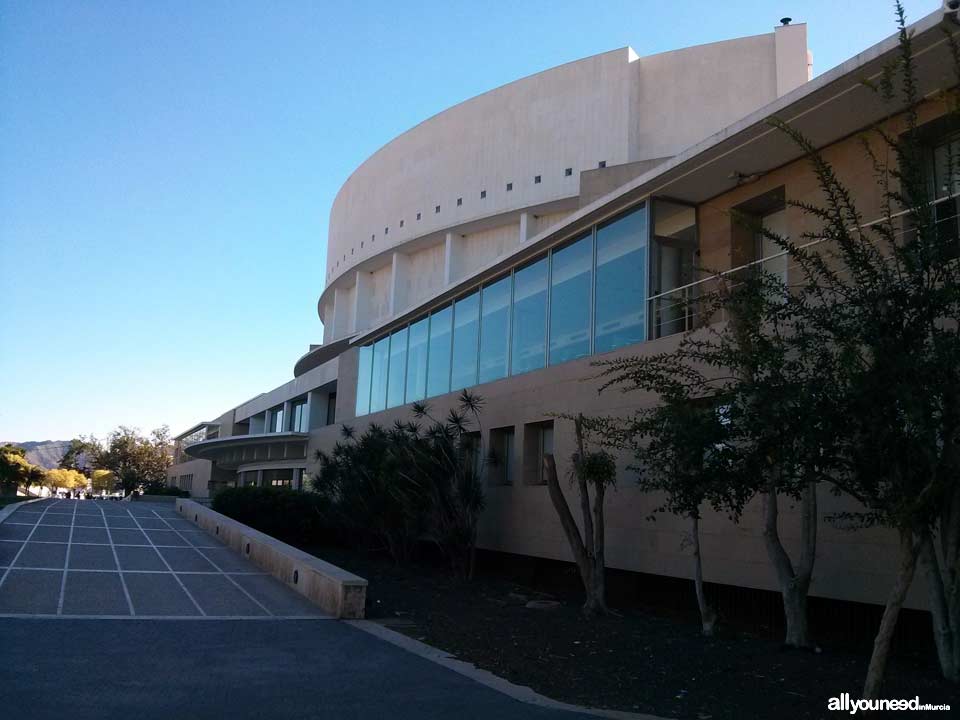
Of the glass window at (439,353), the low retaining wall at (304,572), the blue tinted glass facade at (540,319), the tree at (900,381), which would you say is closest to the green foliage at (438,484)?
the blue tinted glass facade at (540,319)

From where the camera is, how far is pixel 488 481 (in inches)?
779

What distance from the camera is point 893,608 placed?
6.21 meters

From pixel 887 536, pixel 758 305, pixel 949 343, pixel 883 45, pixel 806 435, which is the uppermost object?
pixel 883 45

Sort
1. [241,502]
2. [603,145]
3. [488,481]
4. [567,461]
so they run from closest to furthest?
1. [567,461]
2. [488,481]
3. [241,502]
4. [603,145]

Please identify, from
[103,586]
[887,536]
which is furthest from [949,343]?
[103,586]

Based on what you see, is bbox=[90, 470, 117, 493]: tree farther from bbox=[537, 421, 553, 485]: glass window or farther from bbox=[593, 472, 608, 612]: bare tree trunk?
bbox=[593, 472, 608, 612]: bare tree trunk

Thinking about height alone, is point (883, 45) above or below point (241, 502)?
above

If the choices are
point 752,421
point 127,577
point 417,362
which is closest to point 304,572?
point 127,577

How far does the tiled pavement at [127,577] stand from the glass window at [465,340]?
6975mm

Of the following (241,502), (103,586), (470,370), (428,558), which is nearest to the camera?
(103,586)

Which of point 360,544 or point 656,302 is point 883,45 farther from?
point 360,544

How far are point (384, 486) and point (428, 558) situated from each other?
445 centimetres

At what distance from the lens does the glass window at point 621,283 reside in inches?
603


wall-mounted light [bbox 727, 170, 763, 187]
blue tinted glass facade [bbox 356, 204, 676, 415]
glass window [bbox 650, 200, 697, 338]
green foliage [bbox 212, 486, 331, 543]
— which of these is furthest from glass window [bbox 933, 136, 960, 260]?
green foliage [bbox 212, 486, 331, 543]
